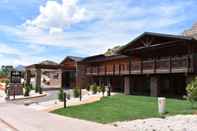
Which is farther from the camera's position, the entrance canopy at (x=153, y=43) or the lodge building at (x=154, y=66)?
the entrance canopy at (x=153, y=43)

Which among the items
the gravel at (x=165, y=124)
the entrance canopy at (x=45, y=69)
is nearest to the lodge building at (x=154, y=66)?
the entrance canopy at (x=45, y=69)

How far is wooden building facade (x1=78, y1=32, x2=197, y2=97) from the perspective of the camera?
28016mm

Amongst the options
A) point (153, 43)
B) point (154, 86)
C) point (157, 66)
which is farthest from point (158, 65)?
point (153, 43)

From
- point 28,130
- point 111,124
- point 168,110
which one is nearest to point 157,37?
point 168,110

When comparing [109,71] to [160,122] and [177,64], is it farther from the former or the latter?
[160,122]

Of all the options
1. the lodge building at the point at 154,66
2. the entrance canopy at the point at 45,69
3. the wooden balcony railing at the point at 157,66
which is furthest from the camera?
the entrance canopy at the point at 45,69

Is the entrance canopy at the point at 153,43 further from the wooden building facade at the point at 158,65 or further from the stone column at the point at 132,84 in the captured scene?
the stone column at the point at 132,84

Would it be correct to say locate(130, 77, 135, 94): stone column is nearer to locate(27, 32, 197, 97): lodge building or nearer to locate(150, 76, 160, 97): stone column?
locate(27, 32, 197, 97): lodge building

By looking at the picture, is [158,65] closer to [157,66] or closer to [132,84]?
[157,66]

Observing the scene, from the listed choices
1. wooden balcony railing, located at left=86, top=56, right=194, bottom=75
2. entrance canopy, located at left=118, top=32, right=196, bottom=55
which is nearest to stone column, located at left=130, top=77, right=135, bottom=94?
wooden balcony railing, located at left=86, top=56, right=194, bottom=75

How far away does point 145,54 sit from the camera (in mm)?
36875

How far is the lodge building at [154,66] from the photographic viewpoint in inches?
1111

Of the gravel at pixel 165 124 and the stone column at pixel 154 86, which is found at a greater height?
the stone column at pixel 154 86

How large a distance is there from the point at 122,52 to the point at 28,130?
22967 millimetres
